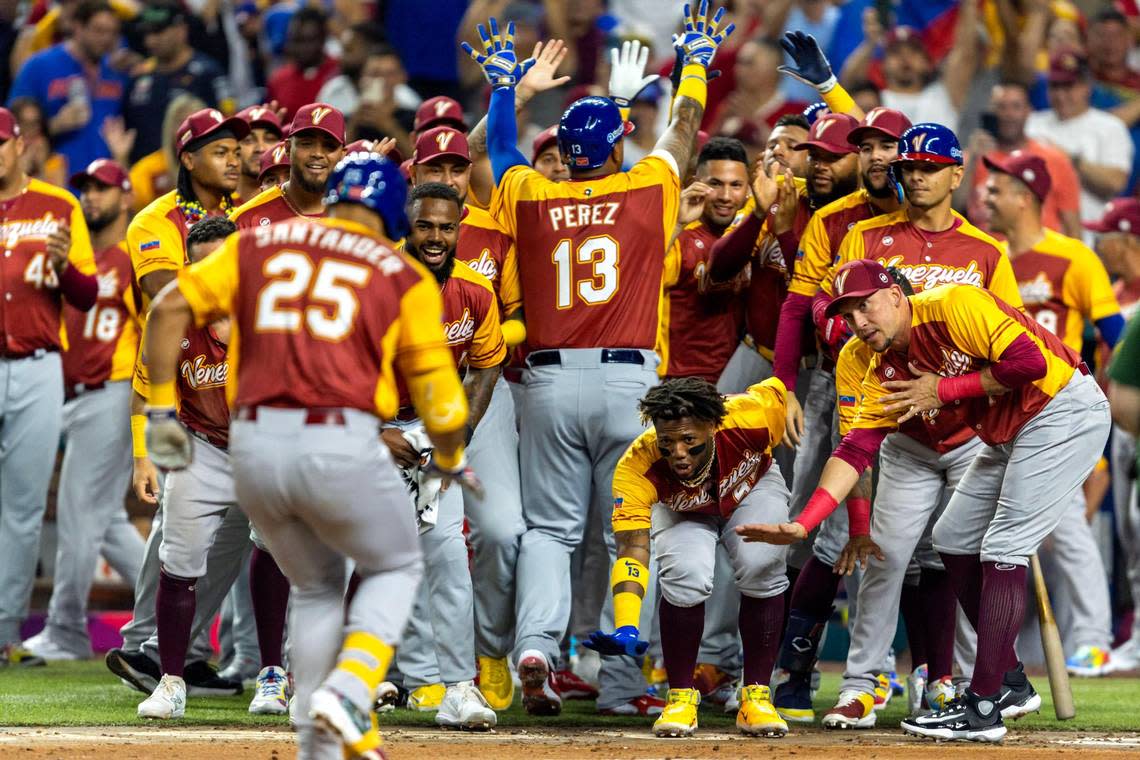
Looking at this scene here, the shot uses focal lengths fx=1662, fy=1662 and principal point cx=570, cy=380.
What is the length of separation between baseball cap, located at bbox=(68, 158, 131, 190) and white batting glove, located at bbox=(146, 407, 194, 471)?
484 centimetres

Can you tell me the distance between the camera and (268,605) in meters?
7.14

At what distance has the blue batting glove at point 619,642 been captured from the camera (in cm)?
609

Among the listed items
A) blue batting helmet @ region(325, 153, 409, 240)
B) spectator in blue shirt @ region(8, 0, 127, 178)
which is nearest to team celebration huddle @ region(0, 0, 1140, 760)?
blue batting helmet @ region(325, 153, 409, 240)

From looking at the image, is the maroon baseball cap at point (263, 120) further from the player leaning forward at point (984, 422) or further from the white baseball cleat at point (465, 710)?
the player leaning forward at point (984, 422)

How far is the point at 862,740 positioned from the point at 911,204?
2302 mm

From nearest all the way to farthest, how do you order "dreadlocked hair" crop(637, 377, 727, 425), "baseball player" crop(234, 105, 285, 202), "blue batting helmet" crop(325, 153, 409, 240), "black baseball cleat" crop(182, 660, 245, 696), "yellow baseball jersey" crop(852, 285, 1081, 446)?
"blue batting helmet" crop(325, 153, 409, 240)
"yellow baseball jersey" crop(852, 285, 1081, 446)
"dreadlocked hair" crop(637, 377, 727, 425)
"black baseball cleat" crop(182, 660, 245, 696)
"baseball player" crop(234, 105, 285, 202)

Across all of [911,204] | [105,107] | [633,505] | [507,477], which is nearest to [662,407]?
[633,505]

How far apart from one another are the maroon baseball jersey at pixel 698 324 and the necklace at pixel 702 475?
1417 mm

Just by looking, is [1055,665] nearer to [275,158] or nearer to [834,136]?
[834,136]

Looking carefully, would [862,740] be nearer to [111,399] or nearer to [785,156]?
[785,156]

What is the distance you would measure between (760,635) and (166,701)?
95.1 inches

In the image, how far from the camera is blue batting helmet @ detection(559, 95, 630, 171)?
719 cm

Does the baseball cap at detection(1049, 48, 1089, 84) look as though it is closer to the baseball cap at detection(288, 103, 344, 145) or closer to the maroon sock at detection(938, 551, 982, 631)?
the maroon sock at detection(938, 551, 982, 631)

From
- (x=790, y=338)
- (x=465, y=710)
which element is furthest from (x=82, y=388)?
(x=790, y=338)
